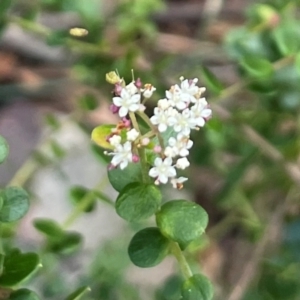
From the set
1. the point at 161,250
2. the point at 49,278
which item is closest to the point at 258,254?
the point at 49,278

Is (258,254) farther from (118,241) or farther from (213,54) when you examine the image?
(213,54)

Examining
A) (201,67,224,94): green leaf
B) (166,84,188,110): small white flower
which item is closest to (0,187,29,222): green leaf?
(166,84,188,110): small white flower

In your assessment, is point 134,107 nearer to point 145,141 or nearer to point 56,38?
point 145,141

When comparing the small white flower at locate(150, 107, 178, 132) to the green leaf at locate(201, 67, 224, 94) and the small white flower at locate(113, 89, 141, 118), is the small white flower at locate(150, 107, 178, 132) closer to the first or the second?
the small white flower at locate(113, 89, 141, 118)

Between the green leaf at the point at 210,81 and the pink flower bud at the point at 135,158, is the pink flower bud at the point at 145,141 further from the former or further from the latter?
the green leaf at the point at 210,81

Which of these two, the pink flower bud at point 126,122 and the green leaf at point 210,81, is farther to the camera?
the green leaf at point 210,81

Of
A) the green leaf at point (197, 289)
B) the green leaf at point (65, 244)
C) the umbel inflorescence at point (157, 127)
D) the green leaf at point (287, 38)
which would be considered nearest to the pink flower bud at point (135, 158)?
the umbel inflorescence at point (157, 127)
